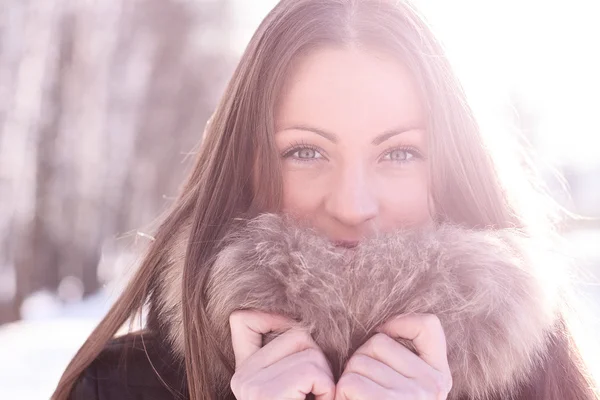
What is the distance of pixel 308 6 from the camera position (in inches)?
75.7

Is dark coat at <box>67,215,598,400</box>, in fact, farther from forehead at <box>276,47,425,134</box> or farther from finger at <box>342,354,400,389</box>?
forehead at <box>276,47,425,134</box>

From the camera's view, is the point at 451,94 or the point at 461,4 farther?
the point at 461,4

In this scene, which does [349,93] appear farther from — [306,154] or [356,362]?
[356,362]

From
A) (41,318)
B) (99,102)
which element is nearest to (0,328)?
(41,318)

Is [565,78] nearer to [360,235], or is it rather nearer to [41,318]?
[41,318]

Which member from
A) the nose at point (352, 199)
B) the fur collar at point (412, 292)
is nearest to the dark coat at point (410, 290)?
the fur collar at point (412, 292)

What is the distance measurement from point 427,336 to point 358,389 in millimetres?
202

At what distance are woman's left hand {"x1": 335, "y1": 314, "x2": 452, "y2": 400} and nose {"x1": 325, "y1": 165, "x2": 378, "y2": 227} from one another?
341mm

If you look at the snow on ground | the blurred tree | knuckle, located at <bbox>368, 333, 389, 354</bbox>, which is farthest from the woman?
the blurred tree

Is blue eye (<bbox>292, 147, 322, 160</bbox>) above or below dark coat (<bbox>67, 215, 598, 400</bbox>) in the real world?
above

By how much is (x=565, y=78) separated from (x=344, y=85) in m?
12.7

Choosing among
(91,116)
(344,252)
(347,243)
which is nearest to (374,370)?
(344,252)

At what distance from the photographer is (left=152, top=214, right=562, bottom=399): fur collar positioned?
4.71 feet

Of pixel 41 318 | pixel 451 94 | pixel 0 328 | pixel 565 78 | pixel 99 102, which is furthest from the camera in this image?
pixel 565 78
